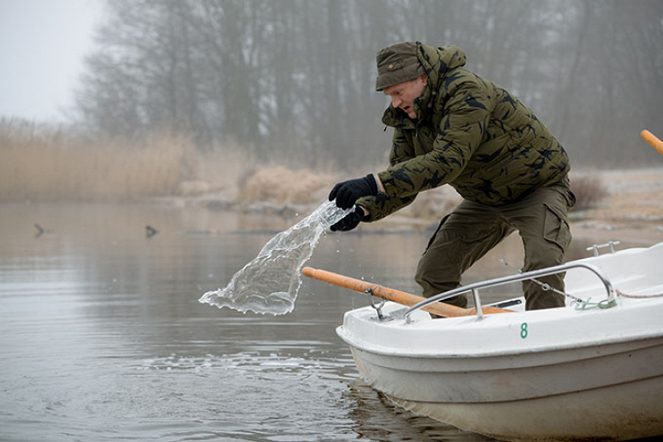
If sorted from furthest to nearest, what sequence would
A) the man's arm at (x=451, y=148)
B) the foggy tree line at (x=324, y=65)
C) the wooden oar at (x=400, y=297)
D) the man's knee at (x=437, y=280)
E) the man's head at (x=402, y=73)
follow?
the foggy tree line at (x=324, y=65), the man's knee at (x=437, y=280), the wooden oar at (x=400, y=297), the man's head at (x=402, y=73), the man's arm at (x=451, y=148)

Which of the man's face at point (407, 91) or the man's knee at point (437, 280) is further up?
the man's face at point (407, 91)

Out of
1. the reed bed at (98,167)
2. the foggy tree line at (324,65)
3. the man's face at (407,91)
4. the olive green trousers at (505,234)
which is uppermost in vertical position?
the foggy tree line at (324,65)

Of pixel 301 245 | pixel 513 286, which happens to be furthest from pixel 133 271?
pixel 301 245

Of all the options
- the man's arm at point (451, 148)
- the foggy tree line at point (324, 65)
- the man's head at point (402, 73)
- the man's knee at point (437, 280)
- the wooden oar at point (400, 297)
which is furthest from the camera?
the foggy tree line at point (324, 65)

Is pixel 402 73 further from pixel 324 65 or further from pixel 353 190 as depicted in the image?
pixel 324 65

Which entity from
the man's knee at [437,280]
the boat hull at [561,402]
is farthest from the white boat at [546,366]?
the man's knee at [437,280]

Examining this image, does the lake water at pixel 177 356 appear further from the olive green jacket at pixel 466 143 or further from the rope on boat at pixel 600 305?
the olive green jacket at pixel 466 143

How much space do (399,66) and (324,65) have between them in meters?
37.7

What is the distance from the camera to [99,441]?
15.2 ft

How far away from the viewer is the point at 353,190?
4.73 m

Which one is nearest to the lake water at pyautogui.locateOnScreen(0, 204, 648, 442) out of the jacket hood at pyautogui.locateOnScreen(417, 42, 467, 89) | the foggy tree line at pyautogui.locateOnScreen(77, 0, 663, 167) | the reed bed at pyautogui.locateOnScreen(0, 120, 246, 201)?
the jacket hood at pyautogui.locateOnScreen(417, 42, 467, 89)

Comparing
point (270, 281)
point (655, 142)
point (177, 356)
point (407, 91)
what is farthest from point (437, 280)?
point (177, 356)

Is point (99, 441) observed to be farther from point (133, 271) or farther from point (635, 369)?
point (133, 271)

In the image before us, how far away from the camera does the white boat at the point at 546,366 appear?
391 centimetres
